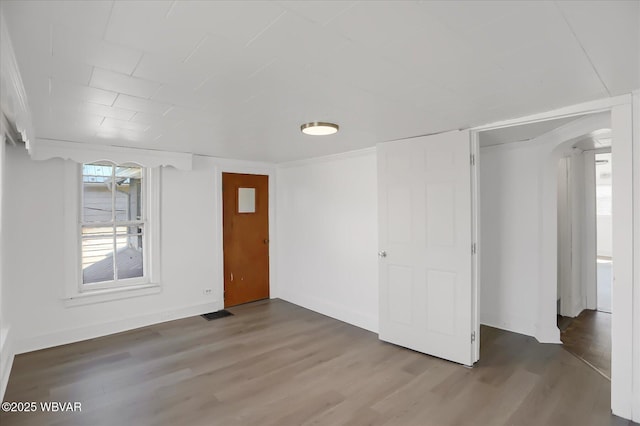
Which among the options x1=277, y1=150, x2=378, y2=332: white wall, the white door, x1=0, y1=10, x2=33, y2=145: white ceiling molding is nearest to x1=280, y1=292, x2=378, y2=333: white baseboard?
x1=277, y1=150, x2=378, y2=332: white wall

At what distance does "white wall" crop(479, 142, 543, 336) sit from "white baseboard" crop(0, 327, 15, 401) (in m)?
4.95

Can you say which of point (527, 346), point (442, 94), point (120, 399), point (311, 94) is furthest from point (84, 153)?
point (527, 346)

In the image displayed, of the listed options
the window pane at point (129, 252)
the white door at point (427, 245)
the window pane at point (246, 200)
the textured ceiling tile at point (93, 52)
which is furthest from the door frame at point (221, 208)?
the textured ceiling tile at point (93, 52)

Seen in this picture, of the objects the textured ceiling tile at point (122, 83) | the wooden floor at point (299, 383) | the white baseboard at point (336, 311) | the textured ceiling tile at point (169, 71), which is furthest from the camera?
the white baseboard at point (336, 311)

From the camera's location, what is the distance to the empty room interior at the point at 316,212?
1.52 m

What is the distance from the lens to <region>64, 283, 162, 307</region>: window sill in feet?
12.5

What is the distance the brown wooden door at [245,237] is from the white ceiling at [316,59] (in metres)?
2.32

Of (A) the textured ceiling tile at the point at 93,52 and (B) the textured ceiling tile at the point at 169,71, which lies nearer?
(A) the textured ceiling tile at the point at 93,52

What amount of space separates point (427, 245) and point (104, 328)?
3.89 m

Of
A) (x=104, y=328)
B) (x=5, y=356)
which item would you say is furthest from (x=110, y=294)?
(x=5, y=356)

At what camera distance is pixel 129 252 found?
436 centimetres

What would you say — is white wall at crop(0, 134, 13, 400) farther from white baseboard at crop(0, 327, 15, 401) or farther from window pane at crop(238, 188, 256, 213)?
window pane at crop(238, 188, 256, 213)

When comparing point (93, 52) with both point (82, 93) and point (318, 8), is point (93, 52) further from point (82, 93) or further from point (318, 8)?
point (318, 8)

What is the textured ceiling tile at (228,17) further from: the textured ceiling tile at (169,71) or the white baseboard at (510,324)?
the white baseboard at (510,324)
